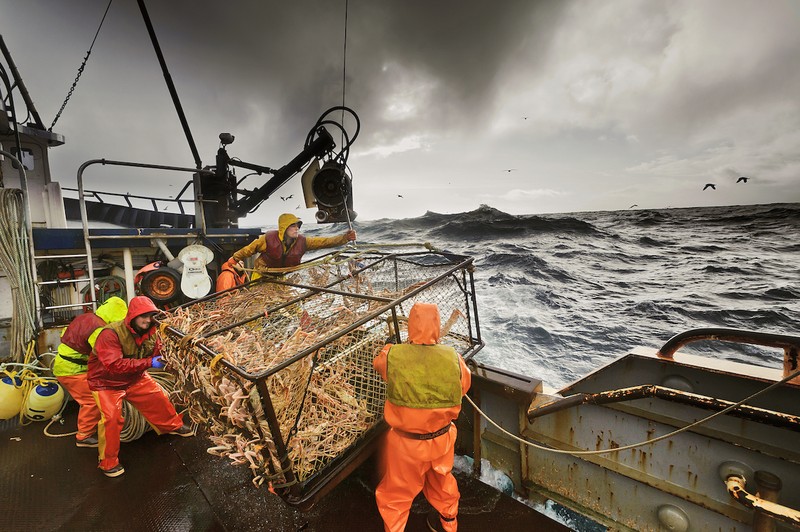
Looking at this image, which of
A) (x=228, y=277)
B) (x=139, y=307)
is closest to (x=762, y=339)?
(x=139, y=307)

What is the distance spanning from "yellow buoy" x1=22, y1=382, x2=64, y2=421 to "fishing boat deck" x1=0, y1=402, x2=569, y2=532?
0.40 metres

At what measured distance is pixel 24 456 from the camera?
3.04m

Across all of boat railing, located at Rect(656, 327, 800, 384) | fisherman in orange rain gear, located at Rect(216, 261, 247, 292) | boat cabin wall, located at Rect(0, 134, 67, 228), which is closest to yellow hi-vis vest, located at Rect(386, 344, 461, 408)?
boat railing, located at Rect(656, 327, 800, 384)

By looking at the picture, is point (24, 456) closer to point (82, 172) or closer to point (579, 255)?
point (82, 172)

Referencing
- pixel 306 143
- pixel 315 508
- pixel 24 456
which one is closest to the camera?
pixel 315 508

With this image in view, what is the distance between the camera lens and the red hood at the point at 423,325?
2.24 meters

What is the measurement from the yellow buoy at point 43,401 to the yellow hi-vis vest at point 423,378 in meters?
4.16

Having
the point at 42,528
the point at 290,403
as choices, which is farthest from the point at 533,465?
the point at 42,528

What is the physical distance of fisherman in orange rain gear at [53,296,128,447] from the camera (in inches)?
118

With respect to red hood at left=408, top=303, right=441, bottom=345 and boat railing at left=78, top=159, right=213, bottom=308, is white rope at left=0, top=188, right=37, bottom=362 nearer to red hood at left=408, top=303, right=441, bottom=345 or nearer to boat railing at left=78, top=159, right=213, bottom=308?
boat railing at left=78, top=159, right=213, bottom=308

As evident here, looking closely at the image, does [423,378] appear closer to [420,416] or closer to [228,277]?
[420,416]

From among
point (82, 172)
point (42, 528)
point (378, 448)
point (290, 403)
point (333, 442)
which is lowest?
point (42, 528)

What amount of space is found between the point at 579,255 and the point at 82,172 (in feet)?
72.2

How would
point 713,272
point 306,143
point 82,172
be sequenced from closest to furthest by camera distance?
point 82,172
point 306,143
point 713,272
